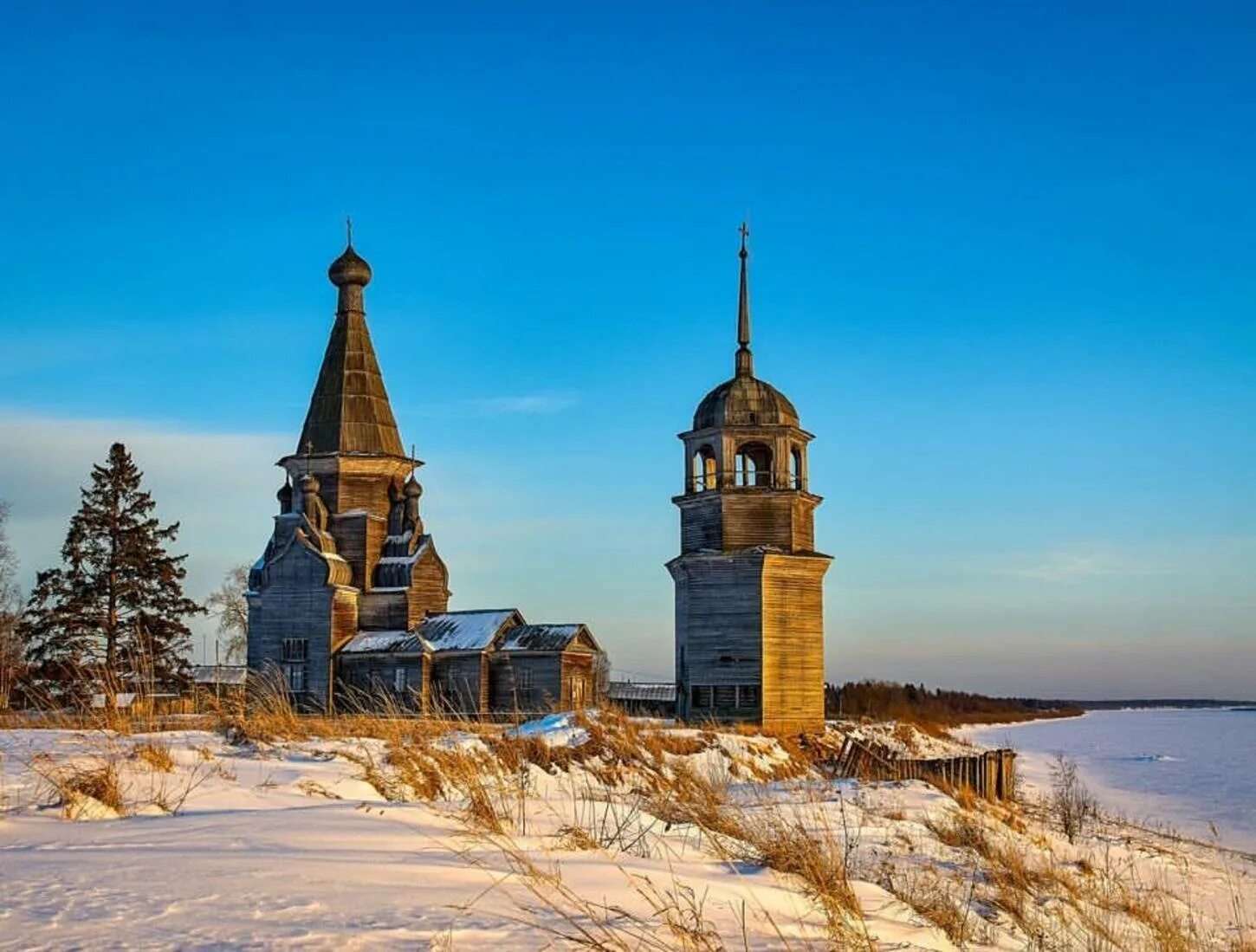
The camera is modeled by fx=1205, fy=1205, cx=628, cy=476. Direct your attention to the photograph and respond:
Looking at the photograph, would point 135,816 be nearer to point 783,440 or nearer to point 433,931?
point 433,931

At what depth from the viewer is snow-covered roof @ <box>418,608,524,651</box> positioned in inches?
1494

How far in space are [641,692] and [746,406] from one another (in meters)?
14.7

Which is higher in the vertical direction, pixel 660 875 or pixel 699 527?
pixel 699 527

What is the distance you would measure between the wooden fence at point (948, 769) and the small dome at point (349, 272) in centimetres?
2714

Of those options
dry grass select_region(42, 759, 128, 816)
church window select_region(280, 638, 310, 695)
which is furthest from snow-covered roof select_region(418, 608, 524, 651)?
dry grass select_region(42, 759, 128, 816)

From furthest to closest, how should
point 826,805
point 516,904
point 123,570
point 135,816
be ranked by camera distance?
point 123,570, point 826,805, point 135,816, point 516,904

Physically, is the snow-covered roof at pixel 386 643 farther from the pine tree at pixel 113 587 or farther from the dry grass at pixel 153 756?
the dry grass at pixel 153 756

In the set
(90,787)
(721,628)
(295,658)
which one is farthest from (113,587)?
(90,787)

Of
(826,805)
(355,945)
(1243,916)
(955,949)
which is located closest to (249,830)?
(355,945)

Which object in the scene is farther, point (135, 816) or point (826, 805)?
point (826, 805)

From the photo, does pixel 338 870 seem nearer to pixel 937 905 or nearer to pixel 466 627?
pixel 937 905

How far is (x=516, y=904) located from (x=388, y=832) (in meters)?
1.80

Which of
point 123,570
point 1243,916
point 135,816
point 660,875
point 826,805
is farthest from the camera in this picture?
point 123,570

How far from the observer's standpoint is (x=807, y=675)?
32125 mm
